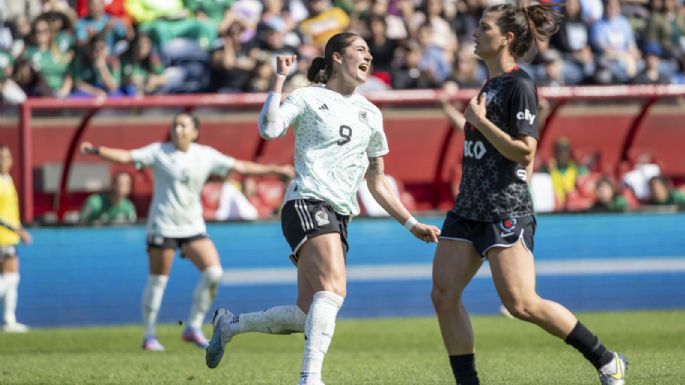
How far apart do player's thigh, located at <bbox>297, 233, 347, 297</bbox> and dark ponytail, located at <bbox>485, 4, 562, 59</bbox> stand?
1.55 m

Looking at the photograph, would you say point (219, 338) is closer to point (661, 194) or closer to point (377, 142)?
point (377, 142)

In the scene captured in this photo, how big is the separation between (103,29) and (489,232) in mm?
12393

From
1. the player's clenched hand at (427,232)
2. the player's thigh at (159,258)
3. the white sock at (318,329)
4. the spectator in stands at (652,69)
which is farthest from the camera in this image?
the spectator in stands at (652,69)

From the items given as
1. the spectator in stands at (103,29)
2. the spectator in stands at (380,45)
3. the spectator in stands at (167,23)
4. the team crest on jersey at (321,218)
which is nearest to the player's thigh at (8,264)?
the spectator in stands at (103,29)

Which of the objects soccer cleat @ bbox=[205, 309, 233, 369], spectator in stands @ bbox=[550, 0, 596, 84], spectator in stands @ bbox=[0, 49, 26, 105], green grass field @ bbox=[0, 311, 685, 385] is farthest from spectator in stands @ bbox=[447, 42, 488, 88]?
soccer cleat @ bbox=[205, 309, 233, 369]

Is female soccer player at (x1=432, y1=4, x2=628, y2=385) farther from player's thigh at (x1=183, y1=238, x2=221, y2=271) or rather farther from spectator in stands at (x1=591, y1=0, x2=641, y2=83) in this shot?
spectator in stands at (x1=591, y1=0, x2=641, y2=83)

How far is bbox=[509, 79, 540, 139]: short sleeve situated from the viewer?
280 inches

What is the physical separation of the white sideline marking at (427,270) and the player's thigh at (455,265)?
886 centimetres

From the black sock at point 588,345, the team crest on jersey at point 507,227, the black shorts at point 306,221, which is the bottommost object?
the black sock at point 588,345

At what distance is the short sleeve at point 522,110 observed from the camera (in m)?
7.11

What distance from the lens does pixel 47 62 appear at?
17.8 metres

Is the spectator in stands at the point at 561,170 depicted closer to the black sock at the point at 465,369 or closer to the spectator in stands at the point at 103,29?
the spectator in stands at the point at 103,29

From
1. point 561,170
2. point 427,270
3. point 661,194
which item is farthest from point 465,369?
point 661,194

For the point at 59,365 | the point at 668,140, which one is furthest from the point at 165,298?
the point at 668,140
